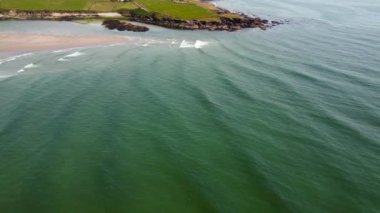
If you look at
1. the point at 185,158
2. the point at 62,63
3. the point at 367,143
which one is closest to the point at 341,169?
the point at 367,143

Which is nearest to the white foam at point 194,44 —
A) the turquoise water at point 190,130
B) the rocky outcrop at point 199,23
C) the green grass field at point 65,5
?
the turquoise water at point 190,130

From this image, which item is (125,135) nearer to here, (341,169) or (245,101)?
(245,101)

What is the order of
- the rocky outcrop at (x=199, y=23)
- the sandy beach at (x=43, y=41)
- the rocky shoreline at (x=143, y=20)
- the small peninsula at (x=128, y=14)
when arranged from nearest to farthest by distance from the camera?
the sandy beach at (x=43, y=41)
the rocky shoreline at (x=143, y=20)
the small peninsula at (x=128, y=14)
the rocky outcrop at (x=199, y=23)

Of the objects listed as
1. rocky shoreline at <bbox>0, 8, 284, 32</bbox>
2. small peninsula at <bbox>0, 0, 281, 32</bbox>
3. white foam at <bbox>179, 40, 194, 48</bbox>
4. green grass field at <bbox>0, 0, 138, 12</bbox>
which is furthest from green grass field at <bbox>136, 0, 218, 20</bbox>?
white foam at <bbox>179, 40, 194, 48</bbox>

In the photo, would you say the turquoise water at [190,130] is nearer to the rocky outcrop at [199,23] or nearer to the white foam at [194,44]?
the white foam at [194,44]

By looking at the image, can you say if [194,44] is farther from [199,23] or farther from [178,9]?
[178,9]

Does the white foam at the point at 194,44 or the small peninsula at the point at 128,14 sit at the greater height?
the small peninsula at the point at 128,14

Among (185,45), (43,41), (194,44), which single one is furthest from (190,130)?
(43,41)

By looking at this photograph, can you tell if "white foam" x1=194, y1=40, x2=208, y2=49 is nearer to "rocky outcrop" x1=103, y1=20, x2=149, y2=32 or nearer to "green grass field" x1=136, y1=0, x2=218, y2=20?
"rocky outcrop" x1=103, y1=20, x2=149, y2=32
